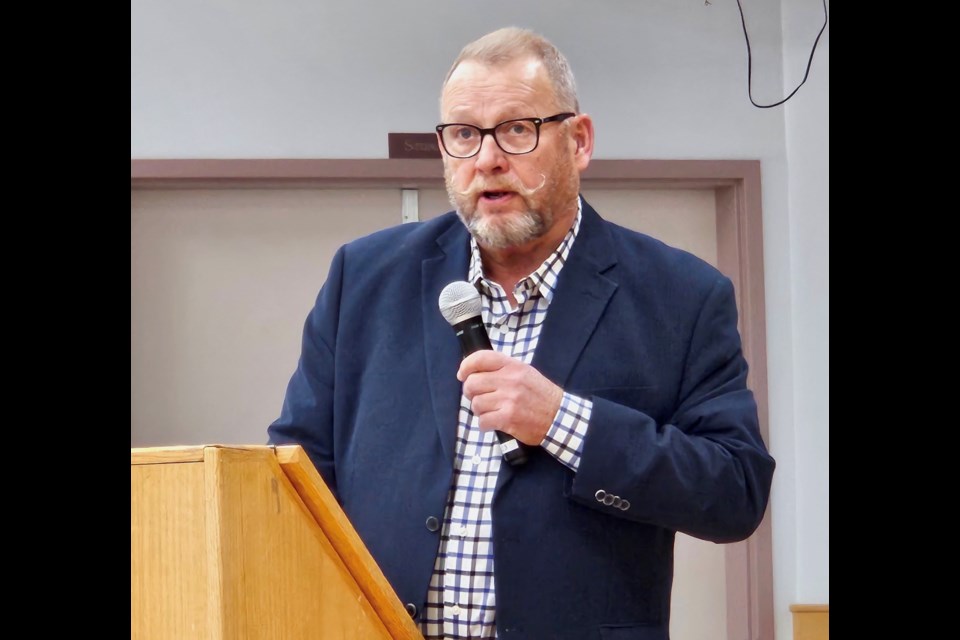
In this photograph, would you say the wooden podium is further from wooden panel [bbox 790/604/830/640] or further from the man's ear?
wooden panel [bbox 790/604/830/640]

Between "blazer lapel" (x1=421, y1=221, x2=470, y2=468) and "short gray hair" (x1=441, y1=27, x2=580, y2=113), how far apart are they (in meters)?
0.27

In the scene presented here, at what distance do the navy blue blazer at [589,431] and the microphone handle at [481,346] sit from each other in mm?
44

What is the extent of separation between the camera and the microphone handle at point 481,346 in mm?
1547

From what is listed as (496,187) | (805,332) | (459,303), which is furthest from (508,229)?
(805,332)

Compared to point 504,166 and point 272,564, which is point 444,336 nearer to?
point 504,166

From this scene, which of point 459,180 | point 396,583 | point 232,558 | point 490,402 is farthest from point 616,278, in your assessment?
point 232,558

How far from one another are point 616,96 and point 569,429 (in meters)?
2.83

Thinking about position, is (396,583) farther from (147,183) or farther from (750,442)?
(147,183)

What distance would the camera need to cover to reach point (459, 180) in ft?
5.63

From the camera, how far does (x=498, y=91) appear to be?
172cm

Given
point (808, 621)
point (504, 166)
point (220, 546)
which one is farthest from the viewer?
point (808, 621)

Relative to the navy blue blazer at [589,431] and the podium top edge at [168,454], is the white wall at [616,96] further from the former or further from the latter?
the podium top edge at [168,454]

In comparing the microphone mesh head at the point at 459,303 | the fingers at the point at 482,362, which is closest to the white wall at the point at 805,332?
the microphone mesh head at the point at 459,303

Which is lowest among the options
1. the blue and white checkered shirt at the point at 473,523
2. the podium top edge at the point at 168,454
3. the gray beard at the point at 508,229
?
the blue and white checkered shirt at the point at 473,523
